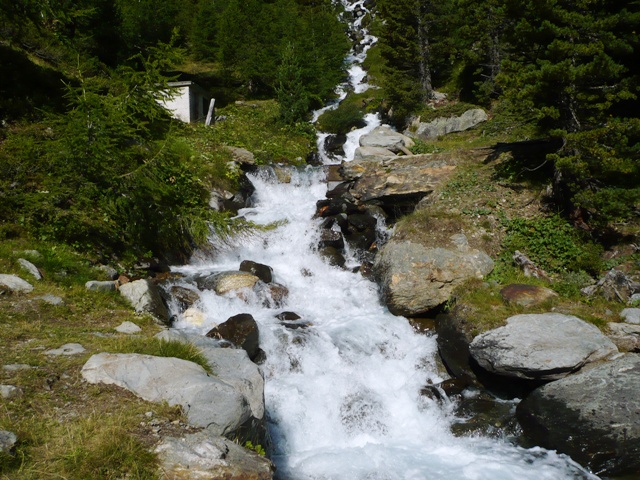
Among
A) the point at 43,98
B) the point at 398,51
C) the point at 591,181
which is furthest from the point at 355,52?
the point at 591,181

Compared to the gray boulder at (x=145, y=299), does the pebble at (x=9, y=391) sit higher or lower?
higher

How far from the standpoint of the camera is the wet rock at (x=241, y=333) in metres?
9.27

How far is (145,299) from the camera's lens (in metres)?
9.77

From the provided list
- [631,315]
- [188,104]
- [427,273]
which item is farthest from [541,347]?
[188,104]

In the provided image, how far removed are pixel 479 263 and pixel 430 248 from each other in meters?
1.32

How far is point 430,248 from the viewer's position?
39.7 ft

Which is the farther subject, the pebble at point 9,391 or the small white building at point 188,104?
the small white building at point 188,104

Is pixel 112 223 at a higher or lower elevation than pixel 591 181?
lower

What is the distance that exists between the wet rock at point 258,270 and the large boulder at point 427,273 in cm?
335

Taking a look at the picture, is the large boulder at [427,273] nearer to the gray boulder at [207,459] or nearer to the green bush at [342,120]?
the gray boulder at [207,459]

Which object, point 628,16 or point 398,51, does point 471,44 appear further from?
point 628,16

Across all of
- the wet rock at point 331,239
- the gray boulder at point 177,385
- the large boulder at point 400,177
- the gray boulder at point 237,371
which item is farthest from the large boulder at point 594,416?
the large boulder at point 400,177

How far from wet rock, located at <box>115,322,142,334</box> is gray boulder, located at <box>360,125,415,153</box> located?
16.4 metres

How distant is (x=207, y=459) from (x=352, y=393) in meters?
5.35
